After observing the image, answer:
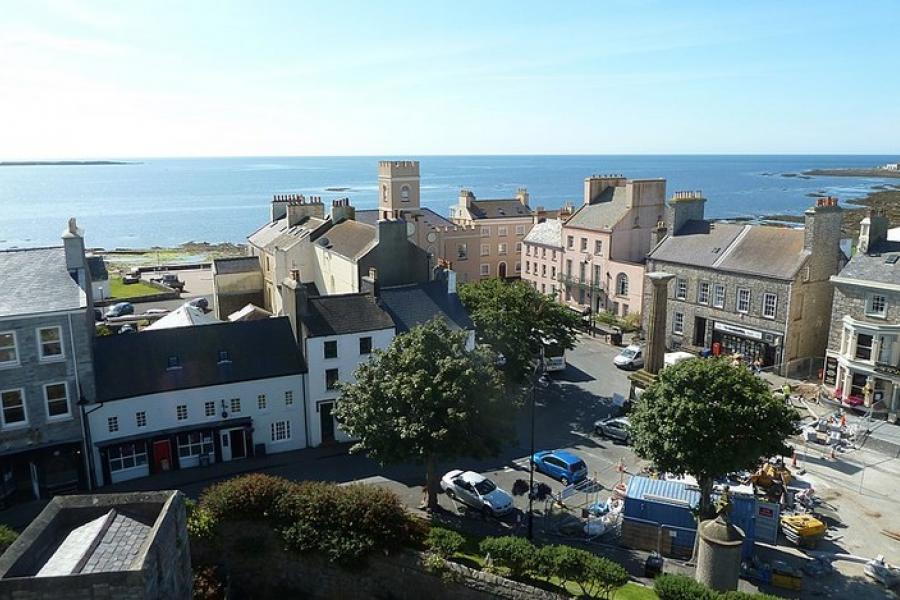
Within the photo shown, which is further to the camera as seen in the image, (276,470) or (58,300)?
(276,470)

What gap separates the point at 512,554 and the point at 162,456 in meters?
19.1

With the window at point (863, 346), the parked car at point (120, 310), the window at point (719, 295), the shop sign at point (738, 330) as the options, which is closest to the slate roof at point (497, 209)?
the window at point (719, 295)

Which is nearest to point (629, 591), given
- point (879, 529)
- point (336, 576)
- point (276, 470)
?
point (336, 576)

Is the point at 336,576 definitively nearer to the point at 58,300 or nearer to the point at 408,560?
the point at 408,560

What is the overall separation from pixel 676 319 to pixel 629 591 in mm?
34953

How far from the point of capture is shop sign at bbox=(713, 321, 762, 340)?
1884 inches

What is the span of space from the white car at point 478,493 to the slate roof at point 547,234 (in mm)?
40561

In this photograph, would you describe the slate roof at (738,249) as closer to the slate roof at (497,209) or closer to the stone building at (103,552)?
the slate roof at (497,209)

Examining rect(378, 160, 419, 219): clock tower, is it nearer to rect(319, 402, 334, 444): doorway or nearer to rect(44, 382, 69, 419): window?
rect(319, 402, 334, 444): doorway

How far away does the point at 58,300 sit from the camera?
3050 centimetres

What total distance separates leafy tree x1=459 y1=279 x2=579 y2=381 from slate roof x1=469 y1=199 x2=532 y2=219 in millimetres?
29989

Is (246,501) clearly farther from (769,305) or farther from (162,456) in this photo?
(769,305)

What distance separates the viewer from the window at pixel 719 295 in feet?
163

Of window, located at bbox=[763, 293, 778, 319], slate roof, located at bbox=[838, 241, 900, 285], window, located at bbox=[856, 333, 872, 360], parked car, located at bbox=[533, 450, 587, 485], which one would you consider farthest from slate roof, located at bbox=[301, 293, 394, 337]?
slate roof, located at bbox=[838, 241, 900, 285]
